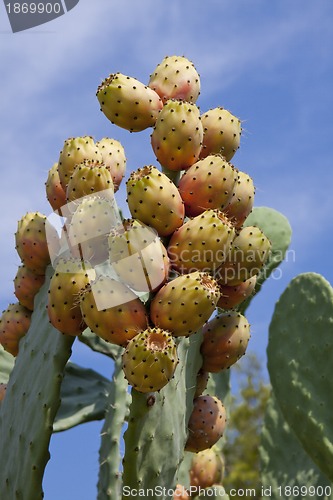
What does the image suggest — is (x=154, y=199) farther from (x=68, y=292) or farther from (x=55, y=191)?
(x=55, y=191)

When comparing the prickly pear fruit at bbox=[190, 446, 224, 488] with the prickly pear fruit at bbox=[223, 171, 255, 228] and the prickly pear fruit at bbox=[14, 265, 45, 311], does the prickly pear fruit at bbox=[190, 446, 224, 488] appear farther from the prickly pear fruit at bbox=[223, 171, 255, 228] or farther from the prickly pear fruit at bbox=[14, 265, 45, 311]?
the prickly pear fruit at bbox=[223, 171, 255, 228]

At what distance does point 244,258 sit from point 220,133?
40 centimetres

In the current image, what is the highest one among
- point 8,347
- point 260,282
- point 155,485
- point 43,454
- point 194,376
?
point 260,282

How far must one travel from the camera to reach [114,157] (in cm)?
275

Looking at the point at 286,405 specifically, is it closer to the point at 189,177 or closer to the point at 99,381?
the point at 99,381

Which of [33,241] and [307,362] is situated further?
[307,362]

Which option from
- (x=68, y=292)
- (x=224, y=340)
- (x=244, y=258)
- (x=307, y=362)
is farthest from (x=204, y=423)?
(x=307, y=362)

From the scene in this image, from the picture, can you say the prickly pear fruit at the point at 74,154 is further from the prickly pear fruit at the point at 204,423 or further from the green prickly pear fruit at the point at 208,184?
the prickly pear fruit at the point at 204,423

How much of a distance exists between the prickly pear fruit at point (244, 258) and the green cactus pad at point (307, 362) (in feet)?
3.30

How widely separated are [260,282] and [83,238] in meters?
1.83

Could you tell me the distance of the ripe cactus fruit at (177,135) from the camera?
97.3 inches

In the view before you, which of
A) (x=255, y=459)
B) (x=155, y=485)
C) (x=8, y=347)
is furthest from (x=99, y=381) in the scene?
(x=255, y=459)

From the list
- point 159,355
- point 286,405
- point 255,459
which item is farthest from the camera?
point 255,459

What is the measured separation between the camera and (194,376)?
2658 mm
